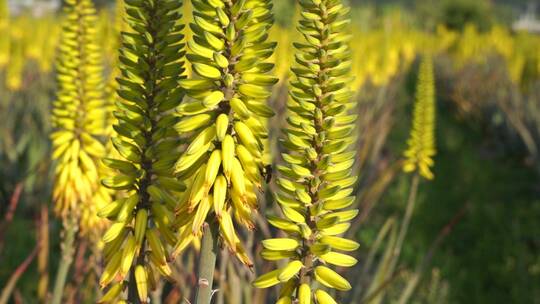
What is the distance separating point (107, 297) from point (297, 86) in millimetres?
542

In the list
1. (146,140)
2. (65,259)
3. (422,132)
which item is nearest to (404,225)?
(422,132)

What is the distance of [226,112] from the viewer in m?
1.08

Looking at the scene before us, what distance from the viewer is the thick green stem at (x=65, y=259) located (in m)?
1.80

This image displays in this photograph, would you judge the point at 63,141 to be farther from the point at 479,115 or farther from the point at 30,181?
the point at 479,115

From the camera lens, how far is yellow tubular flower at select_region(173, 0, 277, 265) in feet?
3.37

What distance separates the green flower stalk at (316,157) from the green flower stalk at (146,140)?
9.0 inches

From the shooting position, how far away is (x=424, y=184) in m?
6.61

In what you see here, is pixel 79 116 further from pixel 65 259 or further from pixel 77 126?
pixel 65 259

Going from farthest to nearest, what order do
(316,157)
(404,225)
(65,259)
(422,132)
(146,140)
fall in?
(422,132) → (404,225) → (65,259) → (146,140) → (316,157)

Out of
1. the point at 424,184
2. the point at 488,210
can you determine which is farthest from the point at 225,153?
the point at 424,184

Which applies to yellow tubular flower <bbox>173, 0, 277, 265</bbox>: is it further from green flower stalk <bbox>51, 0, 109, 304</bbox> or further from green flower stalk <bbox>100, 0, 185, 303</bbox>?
green flower stalk <bbox>51, 0, 109, 304</bbox>

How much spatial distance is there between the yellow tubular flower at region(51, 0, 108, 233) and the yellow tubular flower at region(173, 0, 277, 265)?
825 millimetres

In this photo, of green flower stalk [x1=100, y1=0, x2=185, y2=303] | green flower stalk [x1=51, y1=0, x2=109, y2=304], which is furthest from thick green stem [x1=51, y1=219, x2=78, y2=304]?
green flower stalk [x1=100, y1=0, x2=185, y2=303]

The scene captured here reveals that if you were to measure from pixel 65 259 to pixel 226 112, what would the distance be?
101cm
